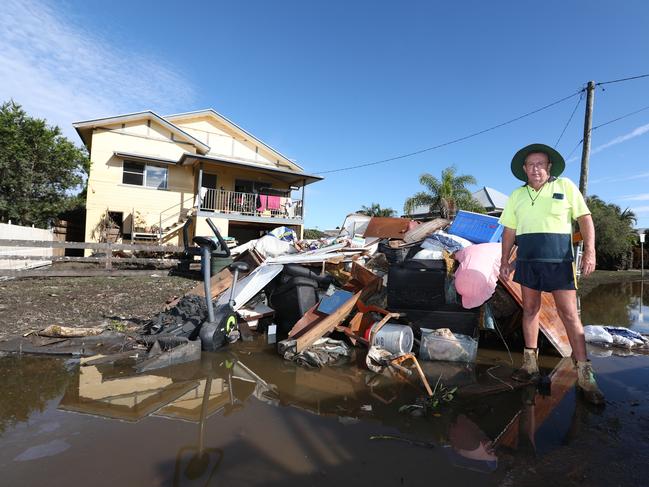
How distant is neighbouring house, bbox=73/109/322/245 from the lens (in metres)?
14.8

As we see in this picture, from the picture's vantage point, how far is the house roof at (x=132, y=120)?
1446 cm

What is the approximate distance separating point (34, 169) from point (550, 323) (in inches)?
750

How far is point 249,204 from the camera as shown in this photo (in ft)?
55.1

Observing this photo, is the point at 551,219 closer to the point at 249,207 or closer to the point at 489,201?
the point at 249,207

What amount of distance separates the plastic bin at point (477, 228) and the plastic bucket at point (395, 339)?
2060 millimetres

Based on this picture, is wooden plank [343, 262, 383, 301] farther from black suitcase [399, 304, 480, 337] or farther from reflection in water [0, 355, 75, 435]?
reflection in water [0, 355, 75, 435]

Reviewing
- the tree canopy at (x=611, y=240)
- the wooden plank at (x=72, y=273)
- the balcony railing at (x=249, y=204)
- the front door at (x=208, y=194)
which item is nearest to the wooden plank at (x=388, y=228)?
the wooden plank at (x=72, y=273)

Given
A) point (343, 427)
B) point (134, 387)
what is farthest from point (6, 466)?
point (343, 427)

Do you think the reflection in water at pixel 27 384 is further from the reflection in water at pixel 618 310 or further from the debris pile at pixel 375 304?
the reflection in water at pixel 618 310

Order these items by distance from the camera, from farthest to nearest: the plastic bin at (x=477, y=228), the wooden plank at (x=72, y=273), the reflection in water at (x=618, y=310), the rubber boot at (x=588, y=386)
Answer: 1. the wooden plank at (x=72, y=273)
2. the reflection in water at (x=618, y=310)
3. the plastic bin at (x=477, y=228)
4. the rubber boot at (x=588, y=386)

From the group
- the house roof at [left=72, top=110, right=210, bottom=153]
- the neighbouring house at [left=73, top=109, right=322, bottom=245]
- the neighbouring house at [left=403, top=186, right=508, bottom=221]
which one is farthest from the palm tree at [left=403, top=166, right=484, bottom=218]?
the house roof at [left=72, top=110, right=210, bottom=153]

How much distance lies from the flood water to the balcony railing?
12.8 m

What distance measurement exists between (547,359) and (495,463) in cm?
259

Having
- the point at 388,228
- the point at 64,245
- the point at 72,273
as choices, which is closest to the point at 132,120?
the point at 64,245
